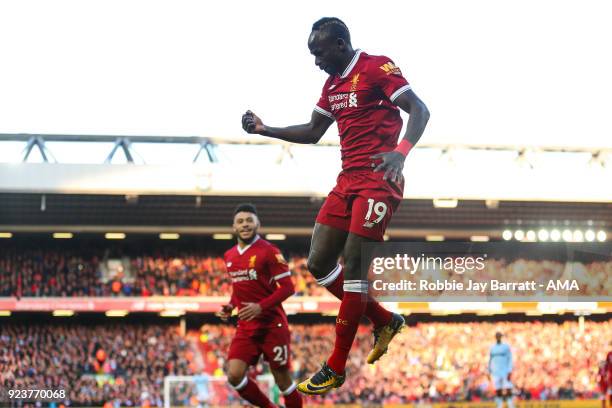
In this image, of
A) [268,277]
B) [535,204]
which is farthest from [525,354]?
[268,277]

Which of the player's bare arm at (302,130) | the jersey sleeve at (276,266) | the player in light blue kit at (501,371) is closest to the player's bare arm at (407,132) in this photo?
the player's bare arm at (302,130)

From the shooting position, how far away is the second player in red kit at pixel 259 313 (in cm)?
957

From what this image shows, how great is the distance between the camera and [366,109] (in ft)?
18.9

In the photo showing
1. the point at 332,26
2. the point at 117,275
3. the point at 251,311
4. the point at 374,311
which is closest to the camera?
the point at 332,26

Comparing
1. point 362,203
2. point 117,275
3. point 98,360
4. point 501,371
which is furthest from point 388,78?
point 117,275

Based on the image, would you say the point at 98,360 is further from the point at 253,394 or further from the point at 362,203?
the point at 362,203

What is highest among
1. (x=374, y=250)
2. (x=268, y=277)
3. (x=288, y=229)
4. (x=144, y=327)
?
(x=288, y=229)

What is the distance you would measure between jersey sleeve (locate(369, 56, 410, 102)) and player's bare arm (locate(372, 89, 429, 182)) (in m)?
0.05

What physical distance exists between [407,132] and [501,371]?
1160 centimetres

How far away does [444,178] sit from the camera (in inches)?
1097

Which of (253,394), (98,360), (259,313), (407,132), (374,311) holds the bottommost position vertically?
(253,394)

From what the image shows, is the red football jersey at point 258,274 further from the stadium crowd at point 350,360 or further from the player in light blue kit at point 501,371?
the stadium crowd at point 350,360

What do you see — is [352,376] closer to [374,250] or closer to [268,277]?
[268,277]

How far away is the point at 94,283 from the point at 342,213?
80.8 feet
